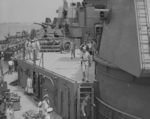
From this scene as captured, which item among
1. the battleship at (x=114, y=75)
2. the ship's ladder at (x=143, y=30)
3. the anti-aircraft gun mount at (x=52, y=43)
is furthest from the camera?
the anti-aircraft gun mount at (x=52, y=43)

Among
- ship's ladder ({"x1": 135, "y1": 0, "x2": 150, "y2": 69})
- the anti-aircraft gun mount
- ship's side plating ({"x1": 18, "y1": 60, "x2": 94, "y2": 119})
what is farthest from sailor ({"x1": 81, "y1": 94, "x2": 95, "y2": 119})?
the anti-aircraft gun mount

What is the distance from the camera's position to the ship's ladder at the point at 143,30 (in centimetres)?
713

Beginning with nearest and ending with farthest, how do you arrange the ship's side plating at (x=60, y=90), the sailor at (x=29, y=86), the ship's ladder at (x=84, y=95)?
the ship's ladder at (x=84, y=95), the ship's side plating at (x=60, y=90), the sailor at (x=29, y=86)

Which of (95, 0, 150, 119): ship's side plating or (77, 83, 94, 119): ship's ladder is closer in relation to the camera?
(95, 0, 150, 119): ship's side plating

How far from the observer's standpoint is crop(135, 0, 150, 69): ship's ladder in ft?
23.4

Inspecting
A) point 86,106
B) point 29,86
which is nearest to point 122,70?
point 86,106

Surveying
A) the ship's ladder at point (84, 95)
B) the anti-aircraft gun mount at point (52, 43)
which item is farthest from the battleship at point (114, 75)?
the anti-aircraft gun mount at point (52, 43)

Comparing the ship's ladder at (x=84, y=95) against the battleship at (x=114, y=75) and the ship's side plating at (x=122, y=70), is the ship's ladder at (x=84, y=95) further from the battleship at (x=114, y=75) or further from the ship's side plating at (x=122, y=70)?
the ship's side plating at (x=122, y=70)

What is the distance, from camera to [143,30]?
750 centimetres

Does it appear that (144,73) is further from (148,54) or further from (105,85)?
(105,85)

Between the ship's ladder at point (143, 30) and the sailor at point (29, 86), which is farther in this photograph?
the sailor at point (29, 86)

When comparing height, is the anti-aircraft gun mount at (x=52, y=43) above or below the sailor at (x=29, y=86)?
above

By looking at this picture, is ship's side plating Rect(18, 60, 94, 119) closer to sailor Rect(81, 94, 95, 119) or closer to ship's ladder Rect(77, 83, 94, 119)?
ship's ladder Rect(77, 83, 94, 119)

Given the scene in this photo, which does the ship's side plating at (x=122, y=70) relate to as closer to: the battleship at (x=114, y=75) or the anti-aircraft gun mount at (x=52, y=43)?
the battleship at (x=114, y=75)
